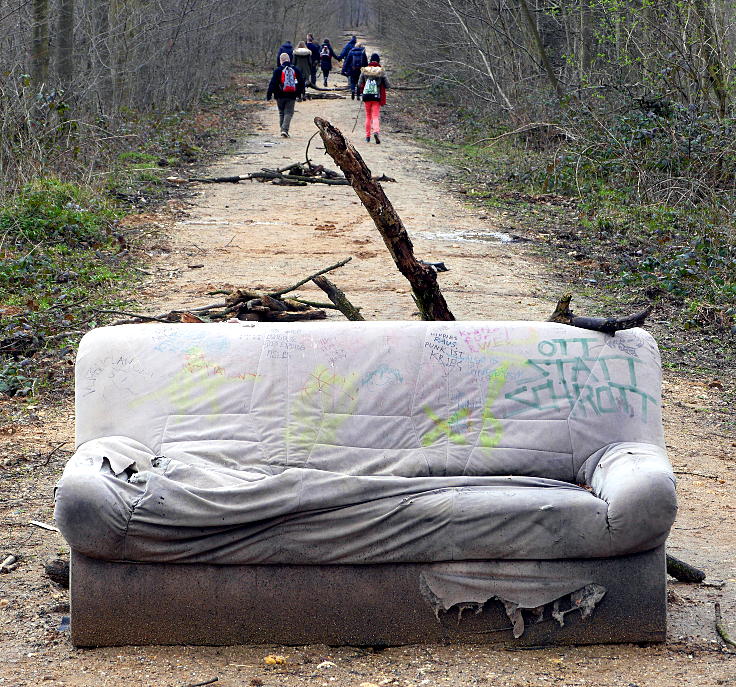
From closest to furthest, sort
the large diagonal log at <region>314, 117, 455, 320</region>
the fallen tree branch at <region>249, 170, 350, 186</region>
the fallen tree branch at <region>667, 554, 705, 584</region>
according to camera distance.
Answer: the fallen tree branch at <region>667, 554, 705, 584</region>
the large diagonal log at <region>314, 117, 455, 320</region>
the fallen tree branch at <region>249, 170, 350, 186</region>

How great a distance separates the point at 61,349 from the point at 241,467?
13.8 ft

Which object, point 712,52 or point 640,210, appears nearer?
point 640,210

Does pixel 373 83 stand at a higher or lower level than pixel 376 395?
higher

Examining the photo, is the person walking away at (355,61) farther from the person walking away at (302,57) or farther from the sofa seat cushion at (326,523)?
the sofa seat cushion at (326,523)

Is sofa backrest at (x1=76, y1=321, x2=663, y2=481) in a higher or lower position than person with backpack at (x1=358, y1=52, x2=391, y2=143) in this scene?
lower

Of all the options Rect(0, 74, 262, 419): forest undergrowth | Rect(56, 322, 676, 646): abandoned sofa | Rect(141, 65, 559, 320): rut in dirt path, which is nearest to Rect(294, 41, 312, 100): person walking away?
Rect(141, 65, 559, 320): rut in dirt path

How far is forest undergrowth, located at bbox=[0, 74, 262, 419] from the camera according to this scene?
7.52 metres

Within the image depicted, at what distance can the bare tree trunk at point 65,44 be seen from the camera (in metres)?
16.2

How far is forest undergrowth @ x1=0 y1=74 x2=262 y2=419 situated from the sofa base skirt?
300 cm

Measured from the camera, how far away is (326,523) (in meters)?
3.46

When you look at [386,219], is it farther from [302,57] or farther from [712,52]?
[302,57]

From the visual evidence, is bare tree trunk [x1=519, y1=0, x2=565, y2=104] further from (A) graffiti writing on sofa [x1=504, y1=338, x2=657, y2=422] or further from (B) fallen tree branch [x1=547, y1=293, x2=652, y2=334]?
(A) graffiti writing on sofa [x1=504, y1=338, x2=657, y2=422]

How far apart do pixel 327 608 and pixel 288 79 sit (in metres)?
17.3

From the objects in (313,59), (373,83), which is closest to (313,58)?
(313,59)
